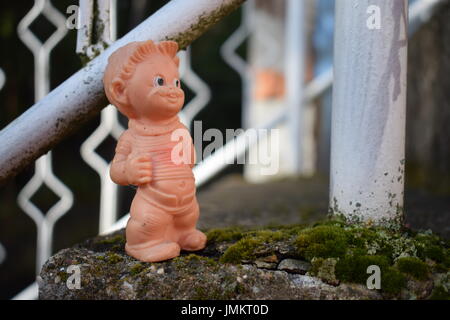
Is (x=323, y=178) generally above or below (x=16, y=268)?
above

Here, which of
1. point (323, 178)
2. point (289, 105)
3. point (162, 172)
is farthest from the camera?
Result: point (289, 105)

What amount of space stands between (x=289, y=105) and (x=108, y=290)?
1.69m

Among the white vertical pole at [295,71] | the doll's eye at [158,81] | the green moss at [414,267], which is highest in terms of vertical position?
the white vertical pole at [295,71]

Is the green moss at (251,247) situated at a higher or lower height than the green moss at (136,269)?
higher

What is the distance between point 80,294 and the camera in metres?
0.85

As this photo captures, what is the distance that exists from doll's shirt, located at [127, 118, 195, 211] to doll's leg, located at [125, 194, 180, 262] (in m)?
0.02

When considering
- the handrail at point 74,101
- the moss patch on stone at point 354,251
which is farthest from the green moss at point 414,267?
the handrail at point 74,101

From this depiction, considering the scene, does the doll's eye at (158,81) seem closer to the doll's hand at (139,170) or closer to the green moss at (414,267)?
the doll's hand at (139,170)

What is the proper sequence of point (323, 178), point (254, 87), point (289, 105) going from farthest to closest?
1. point (254, 87)
2. point (289, 105)
3. point (323, 178)

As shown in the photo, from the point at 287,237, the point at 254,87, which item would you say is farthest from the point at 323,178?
the point at 287,237

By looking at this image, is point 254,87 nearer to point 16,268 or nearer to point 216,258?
point 16,268

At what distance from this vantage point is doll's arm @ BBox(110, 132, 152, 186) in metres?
0.89

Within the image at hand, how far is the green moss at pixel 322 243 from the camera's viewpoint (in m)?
0.88
